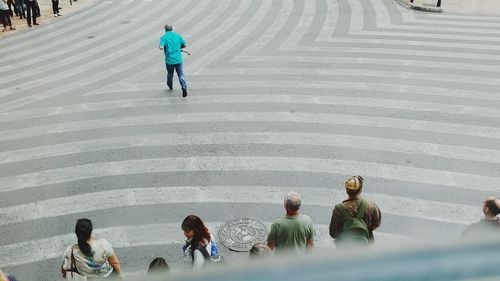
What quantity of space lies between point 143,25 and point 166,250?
1164 cm

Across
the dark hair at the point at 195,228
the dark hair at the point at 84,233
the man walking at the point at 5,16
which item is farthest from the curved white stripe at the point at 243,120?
Result: the man walking at the point at 5,16

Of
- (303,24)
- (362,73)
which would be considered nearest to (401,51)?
(362,73)

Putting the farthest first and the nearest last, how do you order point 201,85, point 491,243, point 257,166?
point 201,85 < point 257,166 < point 491,243

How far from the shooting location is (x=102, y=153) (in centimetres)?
939

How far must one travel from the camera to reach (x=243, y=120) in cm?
1045

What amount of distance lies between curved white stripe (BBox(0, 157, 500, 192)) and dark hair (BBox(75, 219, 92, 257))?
3.93 m


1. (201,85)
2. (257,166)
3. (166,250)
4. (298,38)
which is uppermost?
(298,38)

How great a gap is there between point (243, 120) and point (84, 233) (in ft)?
19.7

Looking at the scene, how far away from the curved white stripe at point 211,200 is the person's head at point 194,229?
2962 mm

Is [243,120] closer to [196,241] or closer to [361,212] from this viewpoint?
[361,212]

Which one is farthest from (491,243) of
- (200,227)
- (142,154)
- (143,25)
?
(143,25)

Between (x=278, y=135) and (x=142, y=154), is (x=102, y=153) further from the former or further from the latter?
(x=278, y=135)

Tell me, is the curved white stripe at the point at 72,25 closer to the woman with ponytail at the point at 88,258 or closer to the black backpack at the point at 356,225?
the woman with ponytail at the point at 88,258

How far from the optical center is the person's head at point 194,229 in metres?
4.82
